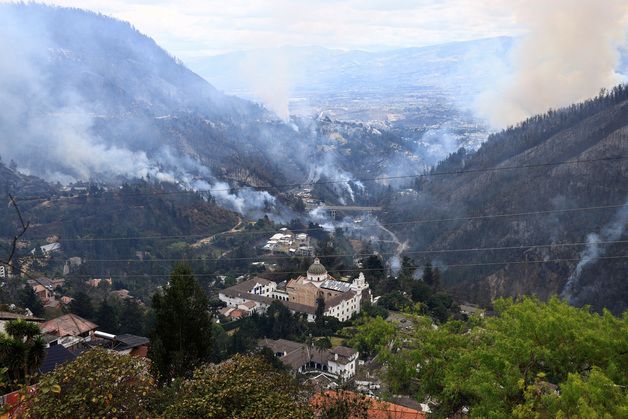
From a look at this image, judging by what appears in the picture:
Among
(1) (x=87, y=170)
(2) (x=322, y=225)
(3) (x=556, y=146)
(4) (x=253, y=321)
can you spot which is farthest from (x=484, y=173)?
(1) (x=87, y=170)

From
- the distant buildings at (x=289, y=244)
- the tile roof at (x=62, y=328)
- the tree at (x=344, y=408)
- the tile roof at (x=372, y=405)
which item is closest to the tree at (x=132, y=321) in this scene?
the tile roof at (x=62, y=328)

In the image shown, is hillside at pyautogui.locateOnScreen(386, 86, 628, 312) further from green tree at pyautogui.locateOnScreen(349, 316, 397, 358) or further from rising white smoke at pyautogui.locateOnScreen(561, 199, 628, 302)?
green tree at pyautogui.locateOnScreen(349, 316, 397, 358)

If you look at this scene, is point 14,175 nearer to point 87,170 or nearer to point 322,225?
point 87,170

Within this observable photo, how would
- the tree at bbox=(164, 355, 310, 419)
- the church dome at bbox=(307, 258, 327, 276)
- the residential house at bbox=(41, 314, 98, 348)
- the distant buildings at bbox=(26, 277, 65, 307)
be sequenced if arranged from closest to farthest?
1. the tree at bbox=(164, 355, 310, 419)
2. the residential house at bbox=(41, 314, 98, 348)
3. the distant buildings at bbox=(26, 277, 65, 307)
4. the church dome at bbox=(307, 258, 327, 276)

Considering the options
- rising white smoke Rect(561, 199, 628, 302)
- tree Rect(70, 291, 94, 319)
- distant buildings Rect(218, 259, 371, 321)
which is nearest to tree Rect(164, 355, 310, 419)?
tree Rect(70, 291, 94, 319)

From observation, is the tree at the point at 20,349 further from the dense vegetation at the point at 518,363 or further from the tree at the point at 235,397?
the dense vegetation at the point at 518,363
